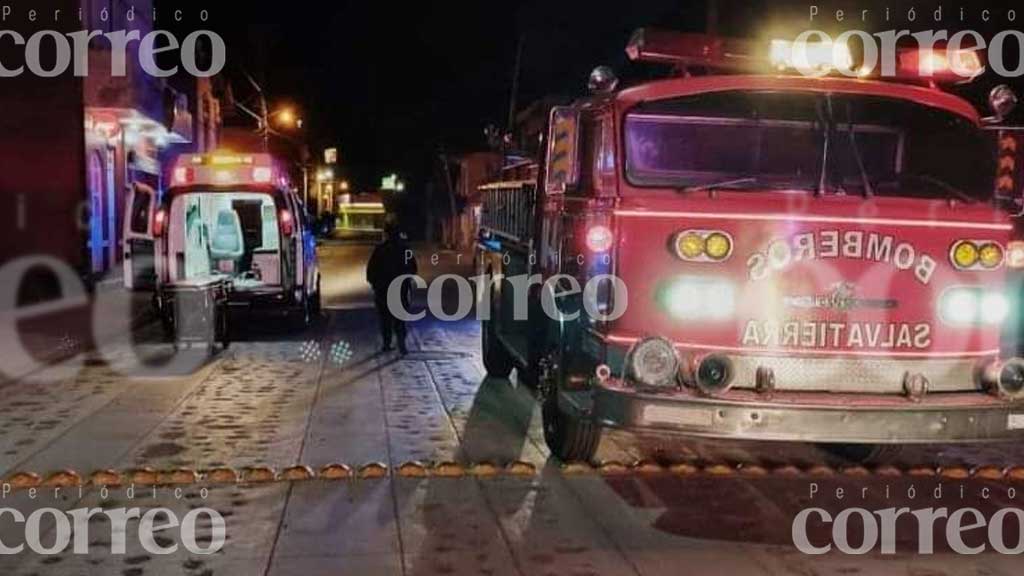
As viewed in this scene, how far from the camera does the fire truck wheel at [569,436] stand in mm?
7559

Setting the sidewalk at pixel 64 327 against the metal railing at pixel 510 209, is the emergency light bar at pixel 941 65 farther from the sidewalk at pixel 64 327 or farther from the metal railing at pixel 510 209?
the sidewalk at pixel 64 327

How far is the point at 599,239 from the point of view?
659 centimetres

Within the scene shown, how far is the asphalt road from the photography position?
5.71 m

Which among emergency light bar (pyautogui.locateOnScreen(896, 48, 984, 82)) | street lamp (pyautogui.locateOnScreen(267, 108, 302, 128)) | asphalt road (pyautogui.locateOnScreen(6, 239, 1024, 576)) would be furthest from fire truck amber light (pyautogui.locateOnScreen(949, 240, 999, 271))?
street lamp (pyautogui.locateOnScreen(267, 108, 302, 128))

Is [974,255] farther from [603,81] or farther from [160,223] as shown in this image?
[160,223]

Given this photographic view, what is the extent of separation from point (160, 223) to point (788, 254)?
1056 centimetres

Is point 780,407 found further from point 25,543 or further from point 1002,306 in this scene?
point 25,543

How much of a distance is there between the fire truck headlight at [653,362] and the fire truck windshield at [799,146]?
103 centimetres

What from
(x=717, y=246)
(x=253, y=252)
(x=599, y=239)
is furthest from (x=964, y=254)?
(x=253, y=252)

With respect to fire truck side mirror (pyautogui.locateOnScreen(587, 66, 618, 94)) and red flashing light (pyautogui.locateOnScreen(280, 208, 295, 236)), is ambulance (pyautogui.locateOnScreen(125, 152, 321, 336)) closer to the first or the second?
red flashing light (pyautogui.locateOnScreen(280, 208, 295, 236))

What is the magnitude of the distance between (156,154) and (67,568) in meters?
26.6

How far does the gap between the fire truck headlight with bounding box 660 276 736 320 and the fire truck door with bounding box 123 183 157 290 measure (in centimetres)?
1034

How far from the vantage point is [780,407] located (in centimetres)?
602

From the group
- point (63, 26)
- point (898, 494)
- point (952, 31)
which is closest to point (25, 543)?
point (898, 494)
